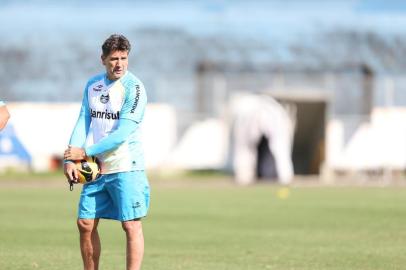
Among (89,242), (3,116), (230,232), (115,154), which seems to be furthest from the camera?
(230,232)

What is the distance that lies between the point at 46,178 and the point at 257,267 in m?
24.8

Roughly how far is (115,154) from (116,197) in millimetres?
363

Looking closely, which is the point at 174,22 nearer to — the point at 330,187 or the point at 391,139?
the point at 391,139

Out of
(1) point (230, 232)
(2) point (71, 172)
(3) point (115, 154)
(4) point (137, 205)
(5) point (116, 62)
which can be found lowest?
(1) point (230, 232)

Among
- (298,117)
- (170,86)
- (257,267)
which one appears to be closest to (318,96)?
(298,117)

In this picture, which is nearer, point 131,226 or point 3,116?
point 131,226

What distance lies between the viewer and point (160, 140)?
38.7 m

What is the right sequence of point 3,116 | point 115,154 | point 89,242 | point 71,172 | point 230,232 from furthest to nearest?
point 230,232 < point 3,116 < point 89,242 < point 115,154 < point 71,172

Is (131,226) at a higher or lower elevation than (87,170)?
lower

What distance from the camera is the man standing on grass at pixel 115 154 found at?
9.20 meters

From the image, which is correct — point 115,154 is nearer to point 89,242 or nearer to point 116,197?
point 116,197

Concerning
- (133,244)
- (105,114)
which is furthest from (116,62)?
(133,244)

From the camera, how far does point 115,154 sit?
9.26 meters

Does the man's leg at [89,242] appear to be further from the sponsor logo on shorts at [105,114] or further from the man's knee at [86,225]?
the sponsor logo on shorts at [105,114]
